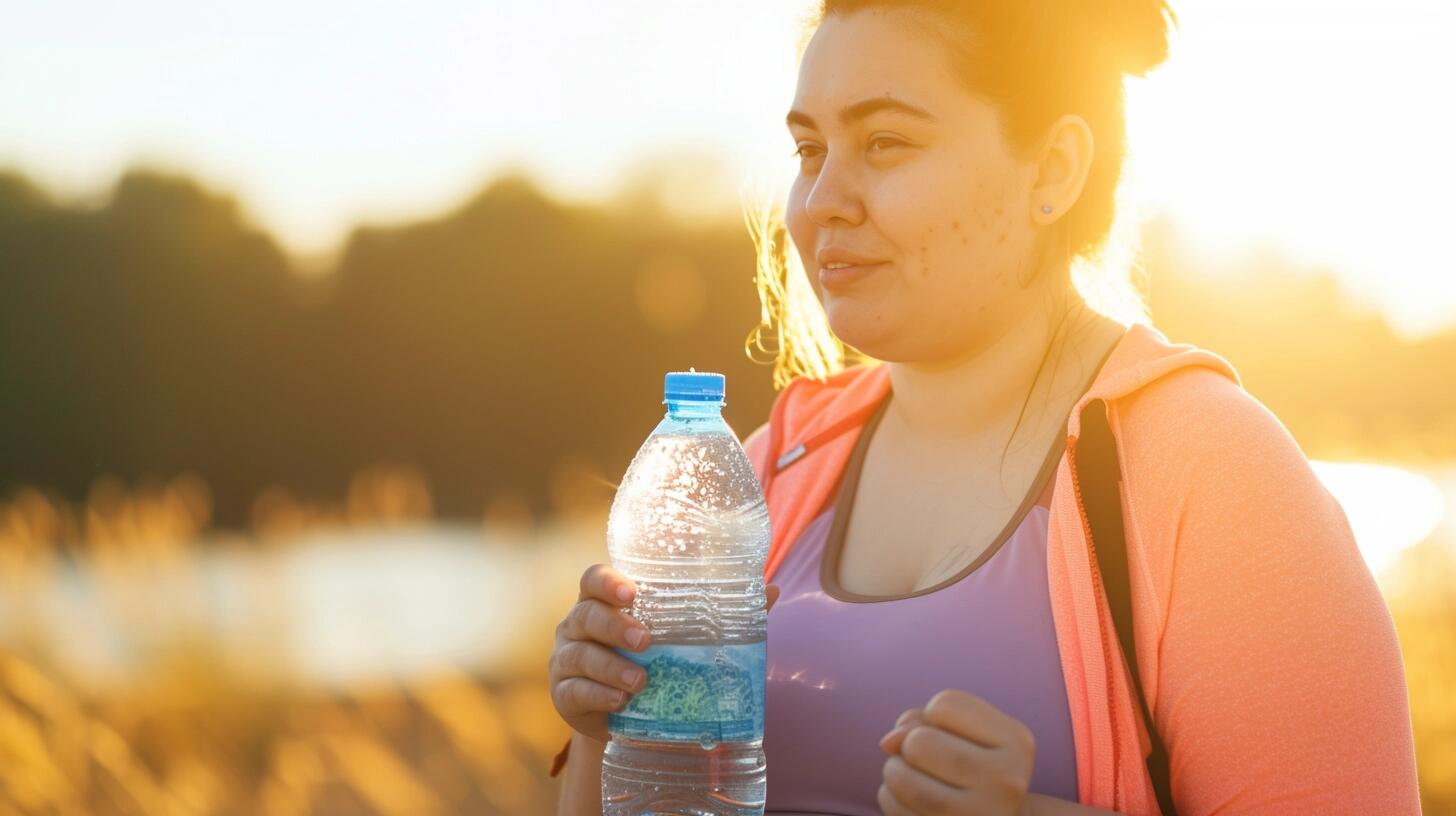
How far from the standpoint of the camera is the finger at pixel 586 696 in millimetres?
2096

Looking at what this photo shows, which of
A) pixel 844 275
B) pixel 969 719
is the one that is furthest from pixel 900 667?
pixel 844 275

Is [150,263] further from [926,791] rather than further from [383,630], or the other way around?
[926,791]

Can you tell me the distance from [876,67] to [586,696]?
3.39 feet

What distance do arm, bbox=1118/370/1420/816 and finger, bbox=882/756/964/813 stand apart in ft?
1.31

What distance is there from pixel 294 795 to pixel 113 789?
0.69 metres

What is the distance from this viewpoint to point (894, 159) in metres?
2.33

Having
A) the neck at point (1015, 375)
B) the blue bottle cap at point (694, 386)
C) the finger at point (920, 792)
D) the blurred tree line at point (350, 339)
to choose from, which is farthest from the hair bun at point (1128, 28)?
the blurred tree line at point (350, 339)

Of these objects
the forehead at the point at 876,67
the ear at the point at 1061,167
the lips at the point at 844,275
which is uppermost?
the forehead at the point at 876,67

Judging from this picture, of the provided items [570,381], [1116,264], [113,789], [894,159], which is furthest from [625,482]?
[570,381]

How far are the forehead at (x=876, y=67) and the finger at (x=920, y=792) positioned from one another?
1013 mm

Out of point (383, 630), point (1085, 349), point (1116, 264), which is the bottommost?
point (383, 630)

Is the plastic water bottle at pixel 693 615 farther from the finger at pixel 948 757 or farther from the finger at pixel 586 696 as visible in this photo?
the finger at pixel 948 757

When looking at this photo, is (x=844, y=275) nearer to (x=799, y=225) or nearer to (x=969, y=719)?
(x=799, y=225)

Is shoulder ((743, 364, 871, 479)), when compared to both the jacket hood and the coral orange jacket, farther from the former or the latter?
the coral orange jacket
